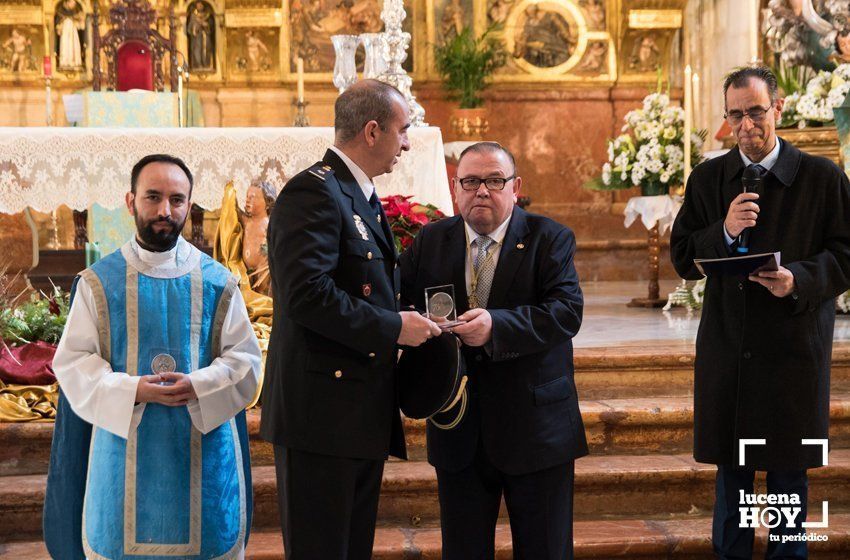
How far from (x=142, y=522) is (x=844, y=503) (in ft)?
9.74

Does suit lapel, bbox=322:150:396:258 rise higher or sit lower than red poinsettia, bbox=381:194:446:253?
higher

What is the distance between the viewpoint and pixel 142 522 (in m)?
3.29

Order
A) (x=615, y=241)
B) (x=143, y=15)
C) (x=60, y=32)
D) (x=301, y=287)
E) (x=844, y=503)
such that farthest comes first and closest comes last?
(x=615, y=241) → (x=60, y=32) → (x=143, y=15) → (x=844, y=503) → (x=301, y=287)

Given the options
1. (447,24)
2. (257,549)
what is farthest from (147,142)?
(447,24)

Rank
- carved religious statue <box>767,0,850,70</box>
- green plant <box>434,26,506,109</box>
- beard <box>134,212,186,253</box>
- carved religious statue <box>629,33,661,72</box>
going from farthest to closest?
carved religious statue <box>629,33,661,72</box> < green plant <box>434,26,506,109</box> < carved religious statue <box>767,0,850,70</box> < beard <box>134,212,186,253</box>

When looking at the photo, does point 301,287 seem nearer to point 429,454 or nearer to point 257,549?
point 429,454

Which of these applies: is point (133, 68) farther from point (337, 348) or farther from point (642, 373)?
point (337, 348)

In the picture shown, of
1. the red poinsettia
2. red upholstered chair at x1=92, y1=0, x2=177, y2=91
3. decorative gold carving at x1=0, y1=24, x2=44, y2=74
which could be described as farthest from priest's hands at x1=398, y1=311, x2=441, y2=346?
decorative gold carving at x1=0, y1=24, x2=44, y2=74

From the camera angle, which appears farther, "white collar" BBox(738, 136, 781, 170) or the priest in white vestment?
"white collar" BBox(738, 136, 781, 170)

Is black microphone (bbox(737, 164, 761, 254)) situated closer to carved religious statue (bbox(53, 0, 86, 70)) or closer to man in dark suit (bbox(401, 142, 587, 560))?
man in dark suit (bbox(401, 142, 587, 560))

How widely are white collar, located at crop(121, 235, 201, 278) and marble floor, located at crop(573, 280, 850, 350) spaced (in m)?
3.00

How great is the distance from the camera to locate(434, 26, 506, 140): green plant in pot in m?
10.0

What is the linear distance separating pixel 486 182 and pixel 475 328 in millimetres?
444

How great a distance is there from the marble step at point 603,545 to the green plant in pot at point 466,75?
5.93 meters
